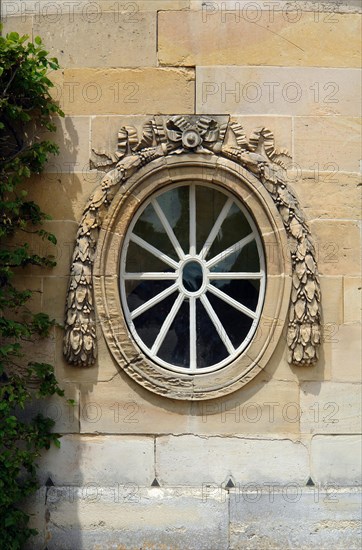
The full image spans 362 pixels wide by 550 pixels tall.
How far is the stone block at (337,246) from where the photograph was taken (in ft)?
26.7

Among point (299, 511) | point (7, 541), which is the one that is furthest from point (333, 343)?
point (7, 541)

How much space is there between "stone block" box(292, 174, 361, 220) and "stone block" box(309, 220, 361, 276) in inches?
3.0

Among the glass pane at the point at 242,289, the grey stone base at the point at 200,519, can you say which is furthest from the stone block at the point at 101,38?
the grey stone base at the point at 200,519

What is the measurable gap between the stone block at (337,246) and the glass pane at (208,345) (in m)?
1.03

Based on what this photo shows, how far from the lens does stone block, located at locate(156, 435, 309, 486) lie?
796 cm

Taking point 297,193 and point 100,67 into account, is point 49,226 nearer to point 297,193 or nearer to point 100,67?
point 100,67

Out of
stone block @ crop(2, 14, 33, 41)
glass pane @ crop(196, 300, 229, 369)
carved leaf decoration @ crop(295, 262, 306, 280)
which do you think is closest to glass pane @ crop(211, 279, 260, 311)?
glass pane @ crop(196, 300, 229, 369)

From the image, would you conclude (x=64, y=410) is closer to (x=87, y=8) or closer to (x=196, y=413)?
(x=196, y=413)

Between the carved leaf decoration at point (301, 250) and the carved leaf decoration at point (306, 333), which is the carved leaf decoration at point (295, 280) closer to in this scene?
the carved leaf decoration at point (301, 250)

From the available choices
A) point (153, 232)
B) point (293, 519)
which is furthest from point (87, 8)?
point (293, 519)

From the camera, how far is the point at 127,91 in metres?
8.21

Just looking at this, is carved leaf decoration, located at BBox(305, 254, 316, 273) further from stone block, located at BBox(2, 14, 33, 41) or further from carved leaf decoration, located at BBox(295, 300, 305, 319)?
stone block, located at BBox(2, 14, 33, 41)

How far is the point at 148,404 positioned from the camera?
26.3 ft

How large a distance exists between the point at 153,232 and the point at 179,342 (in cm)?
95
